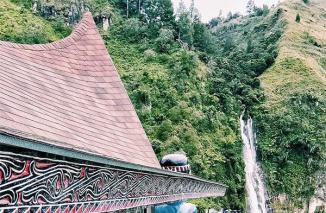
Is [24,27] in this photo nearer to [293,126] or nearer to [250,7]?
[293,126]

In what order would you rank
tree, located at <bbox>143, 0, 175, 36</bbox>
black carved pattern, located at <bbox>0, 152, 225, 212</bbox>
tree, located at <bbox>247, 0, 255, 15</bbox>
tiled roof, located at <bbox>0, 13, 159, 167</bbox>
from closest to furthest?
black carved pattern, located at <bbox>0, 152, 225, 212</bbox> < tiled roof, located at <bbox>0, 13, 159, 167</bbox> < tree, located at <bbox>143, 0, 175, 36</bbox> < tree, located at <bbox>247, 0, 255, 15</bbox>

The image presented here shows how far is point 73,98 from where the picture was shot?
21.8ft

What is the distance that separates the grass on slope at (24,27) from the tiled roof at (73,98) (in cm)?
2028

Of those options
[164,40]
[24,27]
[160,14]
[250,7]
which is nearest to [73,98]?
[24,27]

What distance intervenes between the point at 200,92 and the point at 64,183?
29.8 m

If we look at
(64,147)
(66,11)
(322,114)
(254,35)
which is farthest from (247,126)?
(64,147)

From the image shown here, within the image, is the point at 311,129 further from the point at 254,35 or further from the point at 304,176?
the point at 254,35

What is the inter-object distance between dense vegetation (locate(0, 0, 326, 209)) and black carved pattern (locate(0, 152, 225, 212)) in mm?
18271

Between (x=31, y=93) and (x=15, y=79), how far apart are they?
0.26m

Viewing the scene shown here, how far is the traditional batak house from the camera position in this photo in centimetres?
236

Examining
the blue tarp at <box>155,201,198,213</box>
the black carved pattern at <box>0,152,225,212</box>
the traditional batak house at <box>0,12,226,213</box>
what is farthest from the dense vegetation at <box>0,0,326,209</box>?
the blue tarp at <box>155,201,198,213</box>

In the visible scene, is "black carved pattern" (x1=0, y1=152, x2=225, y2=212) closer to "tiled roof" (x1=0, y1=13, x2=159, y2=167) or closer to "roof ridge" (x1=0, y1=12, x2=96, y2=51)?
"tiled roof" (x1=0, y1=13, x2=159, y2=167)

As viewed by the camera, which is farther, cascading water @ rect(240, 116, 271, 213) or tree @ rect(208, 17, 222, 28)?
tree @ rect(208, 17, 222, 28)

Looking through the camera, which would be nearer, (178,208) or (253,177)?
(178,208)
